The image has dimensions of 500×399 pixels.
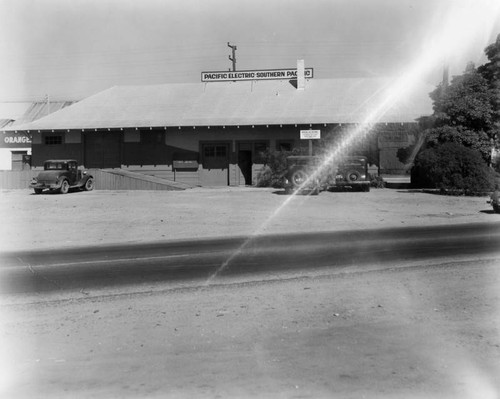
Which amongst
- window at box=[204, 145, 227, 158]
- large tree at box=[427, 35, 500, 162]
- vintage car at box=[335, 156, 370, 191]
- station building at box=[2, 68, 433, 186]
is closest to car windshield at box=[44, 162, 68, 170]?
station building at box=[2, 68, 433, 186]

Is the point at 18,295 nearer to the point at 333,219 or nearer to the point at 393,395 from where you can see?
the point at 393,395

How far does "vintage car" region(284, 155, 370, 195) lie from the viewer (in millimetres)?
26875

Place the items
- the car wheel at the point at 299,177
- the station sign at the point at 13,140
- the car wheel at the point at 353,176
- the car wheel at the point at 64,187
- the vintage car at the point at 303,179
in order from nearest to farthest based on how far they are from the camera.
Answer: the vintage car at the point at 303,179 < the car wheel at the point at 299,177 < the car wheel at the point at 353,176 < the car wheel at the point at 64,187 < the station sign at the point at 13,140

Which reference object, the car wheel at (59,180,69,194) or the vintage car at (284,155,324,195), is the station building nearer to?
the vintage car at (284,155,324,195)

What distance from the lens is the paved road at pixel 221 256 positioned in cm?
984

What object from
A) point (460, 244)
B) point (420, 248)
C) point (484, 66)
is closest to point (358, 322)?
point (420, 248)

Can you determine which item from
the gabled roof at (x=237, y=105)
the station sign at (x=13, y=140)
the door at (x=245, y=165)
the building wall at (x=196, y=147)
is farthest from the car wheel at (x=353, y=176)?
the station sign at (x=13, y=140)

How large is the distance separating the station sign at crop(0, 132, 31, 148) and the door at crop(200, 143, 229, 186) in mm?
26348

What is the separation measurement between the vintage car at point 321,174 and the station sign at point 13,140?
36.8 metres

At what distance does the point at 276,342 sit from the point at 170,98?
120ft

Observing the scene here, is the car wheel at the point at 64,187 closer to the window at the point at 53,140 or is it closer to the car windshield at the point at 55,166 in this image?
the car windshield at the point at 55,166

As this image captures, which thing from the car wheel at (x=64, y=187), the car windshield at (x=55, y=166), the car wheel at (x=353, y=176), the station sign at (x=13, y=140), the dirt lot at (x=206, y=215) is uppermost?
the station sign at (x=13, y=140)

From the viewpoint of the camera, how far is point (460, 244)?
41.7 feet

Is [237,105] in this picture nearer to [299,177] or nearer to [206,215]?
[299,177]
